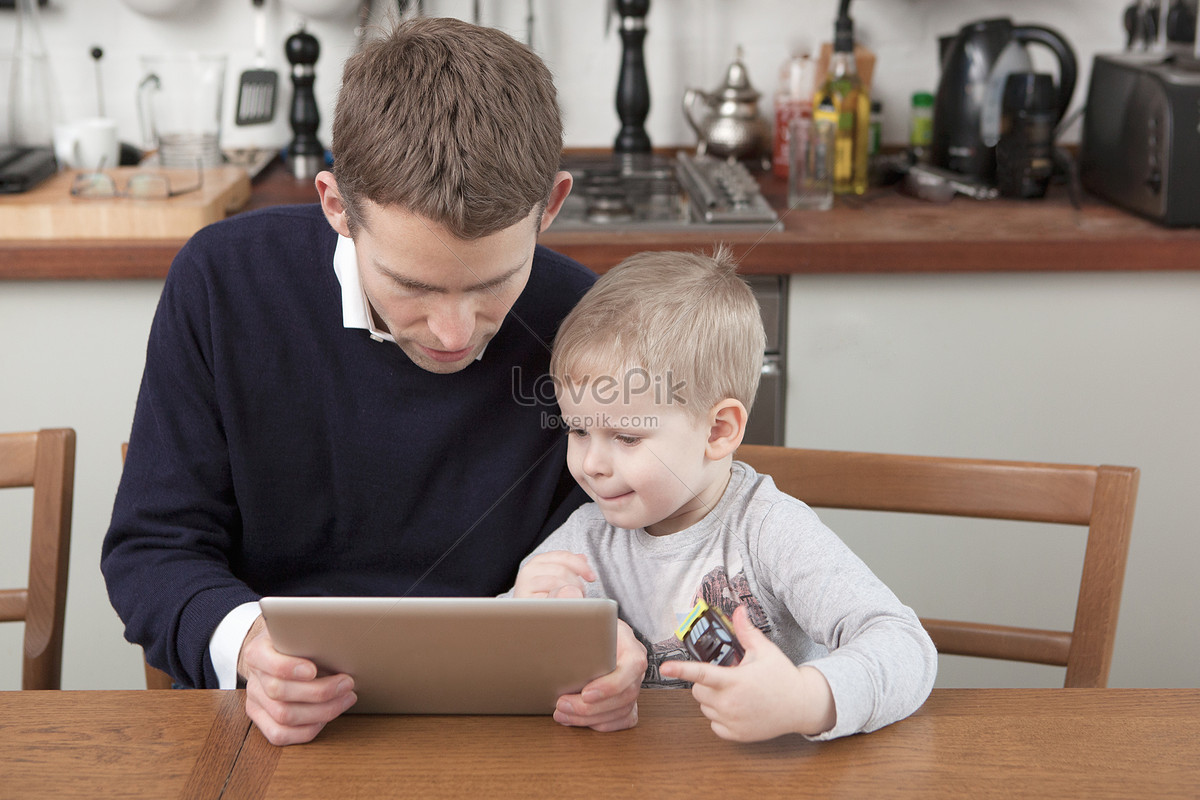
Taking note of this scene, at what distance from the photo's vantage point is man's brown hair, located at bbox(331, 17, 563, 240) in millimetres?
857

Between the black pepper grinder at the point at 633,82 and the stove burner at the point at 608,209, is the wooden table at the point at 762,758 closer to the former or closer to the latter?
the stove burner at the point at 608,209

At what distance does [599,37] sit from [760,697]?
72.4 inches

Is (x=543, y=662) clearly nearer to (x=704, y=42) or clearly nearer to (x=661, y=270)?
(x=661, y=270)

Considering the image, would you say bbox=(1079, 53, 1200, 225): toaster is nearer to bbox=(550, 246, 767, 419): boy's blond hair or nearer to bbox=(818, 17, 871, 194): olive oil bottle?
bbox=(818, 17, 871, 194): olive oil bottle

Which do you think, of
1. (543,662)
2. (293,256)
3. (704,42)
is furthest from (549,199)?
(704,42)

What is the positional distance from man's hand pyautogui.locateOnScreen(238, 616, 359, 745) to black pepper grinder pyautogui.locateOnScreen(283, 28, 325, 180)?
4.85 ft

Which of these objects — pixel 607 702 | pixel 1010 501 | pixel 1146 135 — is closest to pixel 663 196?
pixel 1146 135

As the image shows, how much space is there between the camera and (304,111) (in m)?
2.12

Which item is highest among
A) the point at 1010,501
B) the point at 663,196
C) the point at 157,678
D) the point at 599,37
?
the point at 599,37

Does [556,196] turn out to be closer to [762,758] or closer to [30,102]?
[762,758]

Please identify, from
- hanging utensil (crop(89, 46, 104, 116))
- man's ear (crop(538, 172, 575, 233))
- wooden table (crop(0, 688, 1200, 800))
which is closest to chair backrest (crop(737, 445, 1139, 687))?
wooden table (crop(0, 688, 1200, 800))

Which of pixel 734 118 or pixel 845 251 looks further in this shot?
pixel 734 118

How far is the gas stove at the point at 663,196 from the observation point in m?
1.73

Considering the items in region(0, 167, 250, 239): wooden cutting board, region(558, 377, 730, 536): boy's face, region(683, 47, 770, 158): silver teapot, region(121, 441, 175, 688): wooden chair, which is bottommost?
region(121, 441, 175, 688): wooden chair
